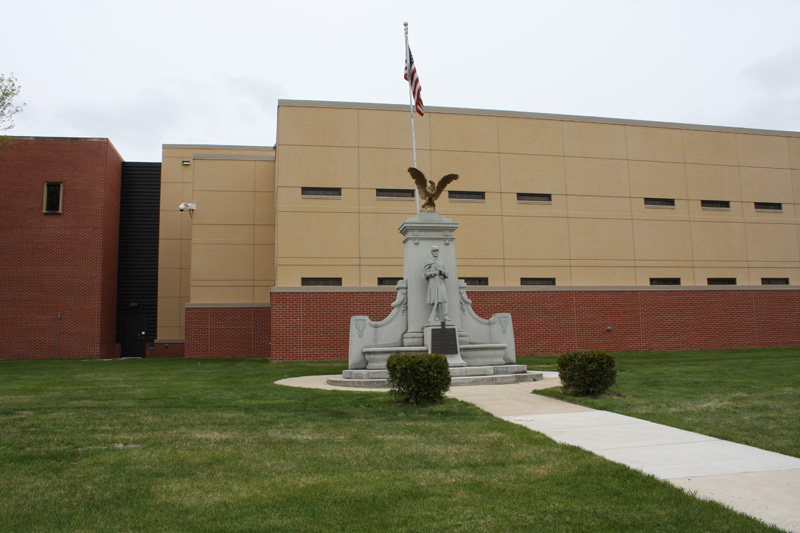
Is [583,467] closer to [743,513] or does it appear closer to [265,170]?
[743,513]

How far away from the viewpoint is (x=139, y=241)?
1325 inches

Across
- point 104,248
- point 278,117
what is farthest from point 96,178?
point 278,117

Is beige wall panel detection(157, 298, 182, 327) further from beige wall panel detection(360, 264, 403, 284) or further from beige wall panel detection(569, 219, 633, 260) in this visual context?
beige wall panel detection(569, 219, 633, 260)

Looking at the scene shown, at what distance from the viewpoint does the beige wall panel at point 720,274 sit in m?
27.9

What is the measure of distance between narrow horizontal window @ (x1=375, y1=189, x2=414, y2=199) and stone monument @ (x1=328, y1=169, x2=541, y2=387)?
9.17 meters

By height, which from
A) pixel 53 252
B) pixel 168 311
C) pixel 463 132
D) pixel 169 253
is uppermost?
pixel 463 132

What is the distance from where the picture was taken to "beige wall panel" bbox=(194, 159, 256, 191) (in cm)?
2916

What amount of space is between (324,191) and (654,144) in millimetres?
15657

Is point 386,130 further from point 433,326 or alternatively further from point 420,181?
point 433,326

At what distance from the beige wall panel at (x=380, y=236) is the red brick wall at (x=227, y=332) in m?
6.66

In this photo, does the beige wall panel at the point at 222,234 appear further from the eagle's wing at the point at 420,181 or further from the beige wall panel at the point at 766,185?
the beige wall panel at the point at 766,185

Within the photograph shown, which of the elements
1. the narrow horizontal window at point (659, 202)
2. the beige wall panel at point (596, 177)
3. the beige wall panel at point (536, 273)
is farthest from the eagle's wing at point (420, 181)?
the narrow horizontal window at point (659, 202)

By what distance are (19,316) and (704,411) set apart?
3041 cm

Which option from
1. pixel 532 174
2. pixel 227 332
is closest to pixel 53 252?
pixel 227 332
